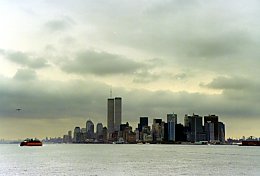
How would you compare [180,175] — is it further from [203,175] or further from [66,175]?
[66,175]

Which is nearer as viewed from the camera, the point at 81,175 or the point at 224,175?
the point at 81,175

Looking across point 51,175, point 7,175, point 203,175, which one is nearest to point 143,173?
point 203,175

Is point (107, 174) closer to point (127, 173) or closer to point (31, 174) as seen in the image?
point (127, 173)

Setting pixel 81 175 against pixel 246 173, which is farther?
pixel 246 173

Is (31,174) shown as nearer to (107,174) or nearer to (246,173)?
(107,174)

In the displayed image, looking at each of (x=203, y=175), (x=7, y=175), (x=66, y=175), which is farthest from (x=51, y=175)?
(x=203, y=175)

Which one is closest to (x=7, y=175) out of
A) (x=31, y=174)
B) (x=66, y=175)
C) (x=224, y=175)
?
(x=31, y=174)

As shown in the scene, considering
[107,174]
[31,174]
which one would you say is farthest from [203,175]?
[31,174]
